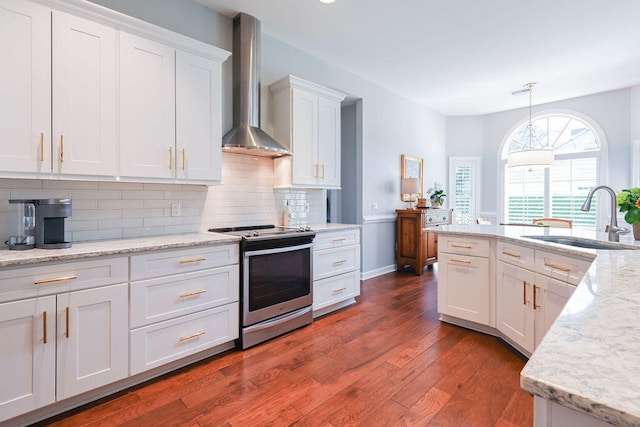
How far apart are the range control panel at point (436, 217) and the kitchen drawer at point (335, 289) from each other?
79.4 inches

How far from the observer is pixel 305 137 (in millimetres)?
3418

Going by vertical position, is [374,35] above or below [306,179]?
above

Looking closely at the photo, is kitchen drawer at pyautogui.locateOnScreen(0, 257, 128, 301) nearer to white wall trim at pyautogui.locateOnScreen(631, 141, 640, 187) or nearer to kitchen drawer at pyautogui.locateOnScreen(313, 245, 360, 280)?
kitchen drawer at pyautogui.locateOnScreen(313, 245, 360, 280)

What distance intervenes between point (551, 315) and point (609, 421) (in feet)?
6.64

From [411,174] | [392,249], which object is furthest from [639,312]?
[411,174]

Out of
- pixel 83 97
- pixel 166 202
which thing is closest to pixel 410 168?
pixel 166 202

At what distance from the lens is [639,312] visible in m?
0.81

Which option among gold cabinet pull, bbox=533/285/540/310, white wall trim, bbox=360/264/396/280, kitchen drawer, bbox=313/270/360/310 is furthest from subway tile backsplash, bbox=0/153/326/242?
gold cabinet pull, bbox=533/285/540/310

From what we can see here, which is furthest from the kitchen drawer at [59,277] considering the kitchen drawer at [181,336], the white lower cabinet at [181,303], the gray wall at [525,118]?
the gray wall at [525,118]

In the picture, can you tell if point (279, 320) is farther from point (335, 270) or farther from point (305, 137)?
point (305, 137)

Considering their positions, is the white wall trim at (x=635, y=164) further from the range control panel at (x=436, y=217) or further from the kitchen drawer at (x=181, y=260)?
the kitchen drawer at (x=181, y=260)

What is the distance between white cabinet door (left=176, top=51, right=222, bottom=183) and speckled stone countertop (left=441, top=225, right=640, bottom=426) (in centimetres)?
248

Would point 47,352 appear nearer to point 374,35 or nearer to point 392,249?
point 374,35

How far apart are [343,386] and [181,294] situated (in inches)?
48.9
